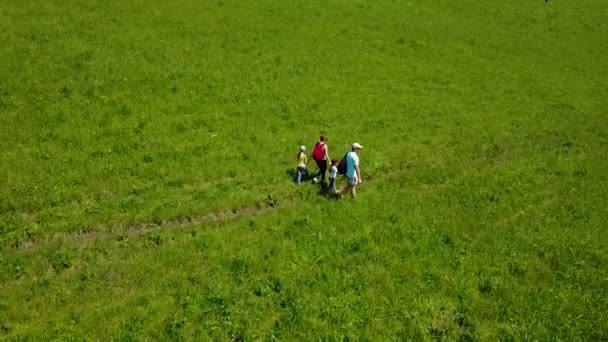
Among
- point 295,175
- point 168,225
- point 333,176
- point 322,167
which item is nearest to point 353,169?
point 333,176

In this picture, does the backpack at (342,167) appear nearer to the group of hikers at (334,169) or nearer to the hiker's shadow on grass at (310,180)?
the group of hikers at (334,169)

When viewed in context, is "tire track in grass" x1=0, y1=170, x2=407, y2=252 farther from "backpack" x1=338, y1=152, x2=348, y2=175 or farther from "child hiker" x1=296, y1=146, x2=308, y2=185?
"backpack" x1=338, y1=152, x2=348, y2=175

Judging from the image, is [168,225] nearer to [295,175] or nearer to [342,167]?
[295,175]

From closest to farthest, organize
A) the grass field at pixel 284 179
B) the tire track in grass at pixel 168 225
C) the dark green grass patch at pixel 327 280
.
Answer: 1. the dark green grass patch at pixel 327 280
2. the grass field at pixel 284 179
3. the tire track in grass at pixel 168 225

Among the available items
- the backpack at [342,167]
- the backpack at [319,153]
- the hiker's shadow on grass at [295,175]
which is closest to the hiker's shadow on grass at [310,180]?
the hiker's shadow on grass at [295,175]

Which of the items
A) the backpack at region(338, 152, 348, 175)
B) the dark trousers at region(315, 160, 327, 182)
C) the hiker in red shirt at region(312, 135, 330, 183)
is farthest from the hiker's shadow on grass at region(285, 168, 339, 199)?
the backpack at region(338, 152, 348, 175)

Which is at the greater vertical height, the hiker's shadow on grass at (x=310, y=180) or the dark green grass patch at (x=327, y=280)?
the hiker's shadow on grass at (x=310, y=180)
